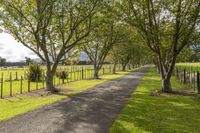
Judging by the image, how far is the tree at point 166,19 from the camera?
53.3 feet

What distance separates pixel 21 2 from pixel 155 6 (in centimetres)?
1113

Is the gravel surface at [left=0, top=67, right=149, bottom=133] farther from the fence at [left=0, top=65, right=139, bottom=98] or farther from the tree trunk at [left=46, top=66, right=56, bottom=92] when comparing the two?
the fence at [left=0, top=65, right=139, bottom=98]

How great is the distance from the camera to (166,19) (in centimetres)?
1881

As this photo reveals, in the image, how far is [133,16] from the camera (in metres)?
17.8

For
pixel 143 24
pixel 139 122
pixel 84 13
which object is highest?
pixel 84 13

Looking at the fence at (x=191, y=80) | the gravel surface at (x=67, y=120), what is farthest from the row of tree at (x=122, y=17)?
the gravel surface at (x=67, y=120)

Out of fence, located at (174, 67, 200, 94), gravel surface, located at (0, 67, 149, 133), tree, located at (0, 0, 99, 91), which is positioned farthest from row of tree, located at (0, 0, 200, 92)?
gravel surface, located at (0, 67, 149, 133)

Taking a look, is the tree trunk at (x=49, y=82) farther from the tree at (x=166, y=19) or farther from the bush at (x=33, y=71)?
the bush at (x=33, y=71)

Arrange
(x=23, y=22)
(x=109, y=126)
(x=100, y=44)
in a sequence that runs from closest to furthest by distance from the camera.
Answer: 1. (x=109, y=126)
2. (x=23, y=22)
3. (x=100, y=44)

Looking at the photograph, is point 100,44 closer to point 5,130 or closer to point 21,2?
point 21,2

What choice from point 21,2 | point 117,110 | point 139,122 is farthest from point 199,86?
point 21,2

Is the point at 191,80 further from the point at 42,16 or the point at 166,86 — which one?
the point at 42,16

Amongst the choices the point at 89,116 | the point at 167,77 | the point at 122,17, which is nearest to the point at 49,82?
the point at 122,17

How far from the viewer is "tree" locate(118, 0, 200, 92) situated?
53.3 feet
